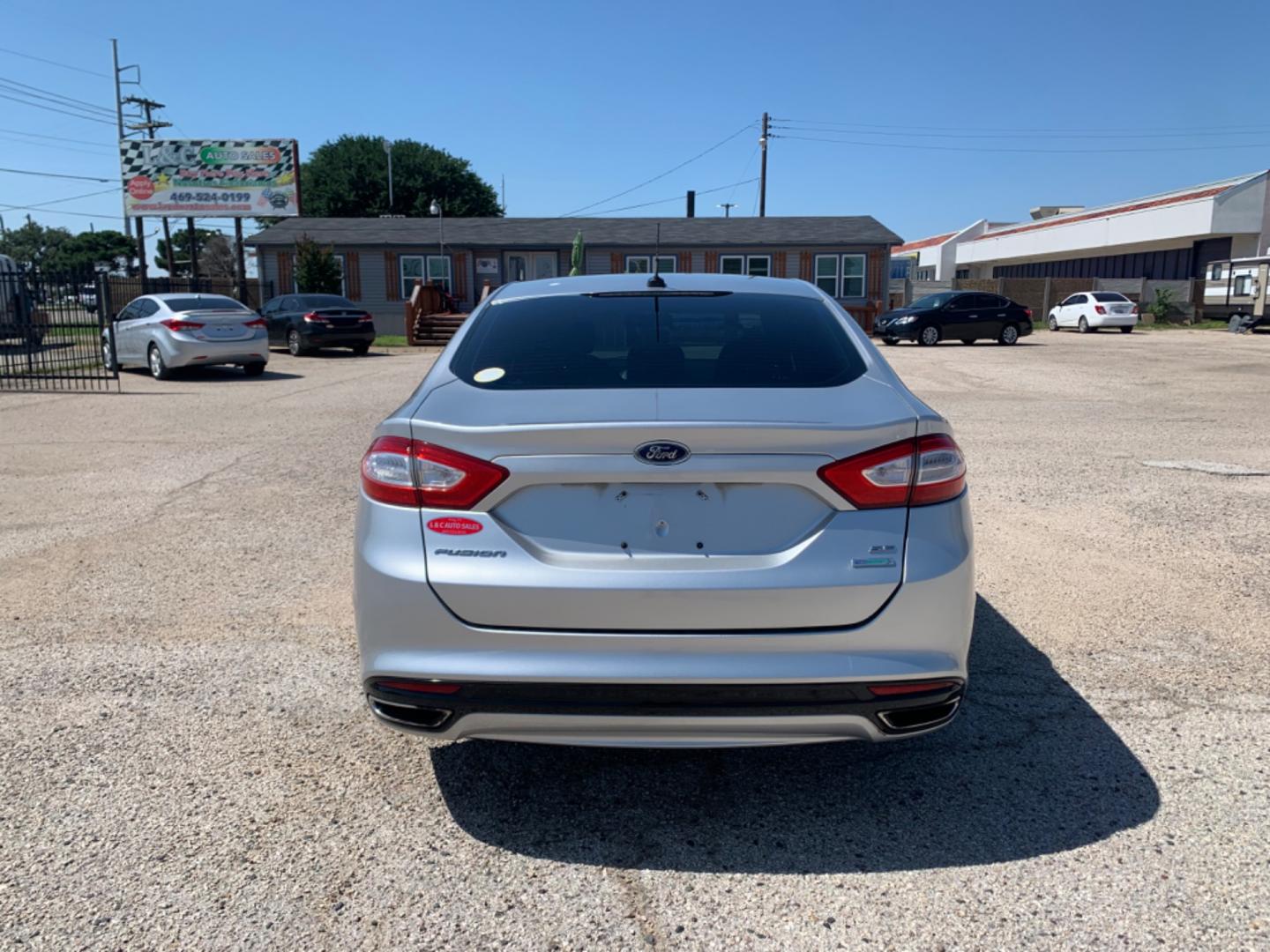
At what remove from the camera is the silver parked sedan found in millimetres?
17625

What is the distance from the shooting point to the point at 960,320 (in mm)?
30734

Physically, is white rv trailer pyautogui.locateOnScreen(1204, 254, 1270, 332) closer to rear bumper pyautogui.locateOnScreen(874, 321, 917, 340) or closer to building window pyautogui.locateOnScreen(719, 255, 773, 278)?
rear bumper pyautogui.locateOnScreen(874, 321, 917, 340)

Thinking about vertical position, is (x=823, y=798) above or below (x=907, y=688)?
below

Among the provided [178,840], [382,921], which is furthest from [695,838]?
[178,840]

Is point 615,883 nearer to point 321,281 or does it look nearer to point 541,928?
point 541,928

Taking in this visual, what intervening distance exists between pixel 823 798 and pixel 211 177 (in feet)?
141

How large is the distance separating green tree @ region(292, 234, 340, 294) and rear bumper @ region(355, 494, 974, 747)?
3449 centimetres

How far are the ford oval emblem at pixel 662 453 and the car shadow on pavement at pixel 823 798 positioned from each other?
1149mm

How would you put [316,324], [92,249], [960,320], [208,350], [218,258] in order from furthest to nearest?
[92,249]
[218,258]
[960,320]
[316,324]
[208,350]

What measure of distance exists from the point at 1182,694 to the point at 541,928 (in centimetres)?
280

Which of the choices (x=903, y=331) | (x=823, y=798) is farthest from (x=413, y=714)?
(x=903, y=331)

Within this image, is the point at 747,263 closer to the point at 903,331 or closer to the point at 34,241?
the point at 903,331

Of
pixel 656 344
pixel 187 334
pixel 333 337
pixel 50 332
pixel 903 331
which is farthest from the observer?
pixel 903 331

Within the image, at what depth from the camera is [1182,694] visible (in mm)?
3979
